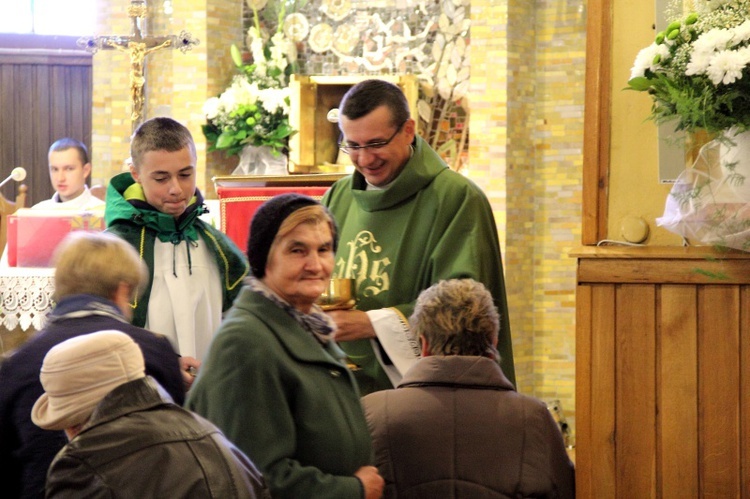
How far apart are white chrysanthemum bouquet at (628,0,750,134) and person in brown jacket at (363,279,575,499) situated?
102 centimetres

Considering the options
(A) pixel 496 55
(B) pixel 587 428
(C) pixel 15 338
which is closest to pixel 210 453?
(B) pixel 587 428

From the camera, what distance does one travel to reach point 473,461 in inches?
117

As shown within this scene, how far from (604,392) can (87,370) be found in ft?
6.60

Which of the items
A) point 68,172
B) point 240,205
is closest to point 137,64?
point 68,172

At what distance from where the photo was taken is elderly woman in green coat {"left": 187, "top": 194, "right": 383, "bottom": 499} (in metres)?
2.48

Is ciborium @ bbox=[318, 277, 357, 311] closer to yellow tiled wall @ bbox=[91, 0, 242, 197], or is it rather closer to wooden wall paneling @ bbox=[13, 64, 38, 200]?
yellow tiled wall @ bbox=[91, 0, 242, 197]

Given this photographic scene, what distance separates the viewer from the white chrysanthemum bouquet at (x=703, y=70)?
3404 mm

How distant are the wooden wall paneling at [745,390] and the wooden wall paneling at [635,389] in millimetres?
266

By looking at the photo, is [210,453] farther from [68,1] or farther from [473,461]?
[68,1]

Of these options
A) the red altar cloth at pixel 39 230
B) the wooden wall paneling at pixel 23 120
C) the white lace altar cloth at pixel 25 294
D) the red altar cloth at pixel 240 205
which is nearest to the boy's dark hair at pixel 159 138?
the red altar cloth at pixel 240 205

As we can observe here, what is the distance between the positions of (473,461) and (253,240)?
0.84 metres

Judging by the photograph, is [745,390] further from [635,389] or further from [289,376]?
[289,376]

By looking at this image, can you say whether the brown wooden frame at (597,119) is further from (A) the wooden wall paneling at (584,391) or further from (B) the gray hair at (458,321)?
(B) the gray hair at (458,321)

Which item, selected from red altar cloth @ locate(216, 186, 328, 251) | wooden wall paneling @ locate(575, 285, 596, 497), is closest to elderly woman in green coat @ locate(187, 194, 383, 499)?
wooden wall paneling @ locate(575, 285, 596, 497)
